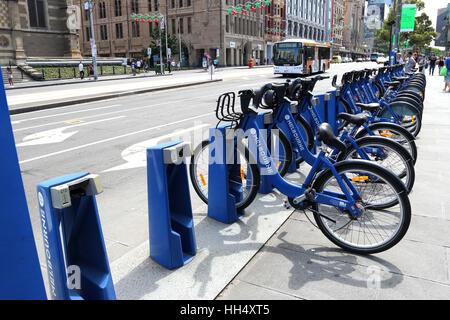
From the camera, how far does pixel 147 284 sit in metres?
2.89

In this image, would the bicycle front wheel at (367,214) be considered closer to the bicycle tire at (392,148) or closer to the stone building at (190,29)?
the bicycle tire at (392,148)

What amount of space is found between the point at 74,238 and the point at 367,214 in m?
2.78

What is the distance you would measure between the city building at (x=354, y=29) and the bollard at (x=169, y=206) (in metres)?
126

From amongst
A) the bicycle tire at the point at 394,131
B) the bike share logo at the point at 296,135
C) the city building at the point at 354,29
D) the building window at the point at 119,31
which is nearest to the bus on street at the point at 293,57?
the bicycle tire at the point at 394,131

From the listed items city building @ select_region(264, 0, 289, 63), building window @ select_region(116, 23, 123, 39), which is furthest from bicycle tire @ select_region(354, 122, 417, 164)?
building window @ select_region(116, 23, 123, 39)

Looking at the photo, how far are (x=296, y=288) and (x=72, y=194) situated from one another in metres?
1.75

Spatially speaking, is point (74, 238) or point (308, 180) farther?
point (308, 180)

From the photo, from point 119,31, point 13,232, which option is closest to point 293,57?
point 13,232

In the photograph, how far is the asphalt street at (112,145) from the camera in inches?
171

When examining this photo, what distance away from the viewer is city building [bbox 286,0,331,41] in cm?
8119

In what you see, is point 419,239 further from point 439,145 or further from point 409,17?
point 409,17

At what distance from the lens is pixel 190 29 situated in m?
63.1

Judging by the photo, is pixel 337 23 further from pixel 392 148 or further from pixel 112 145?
pixel 392 148
